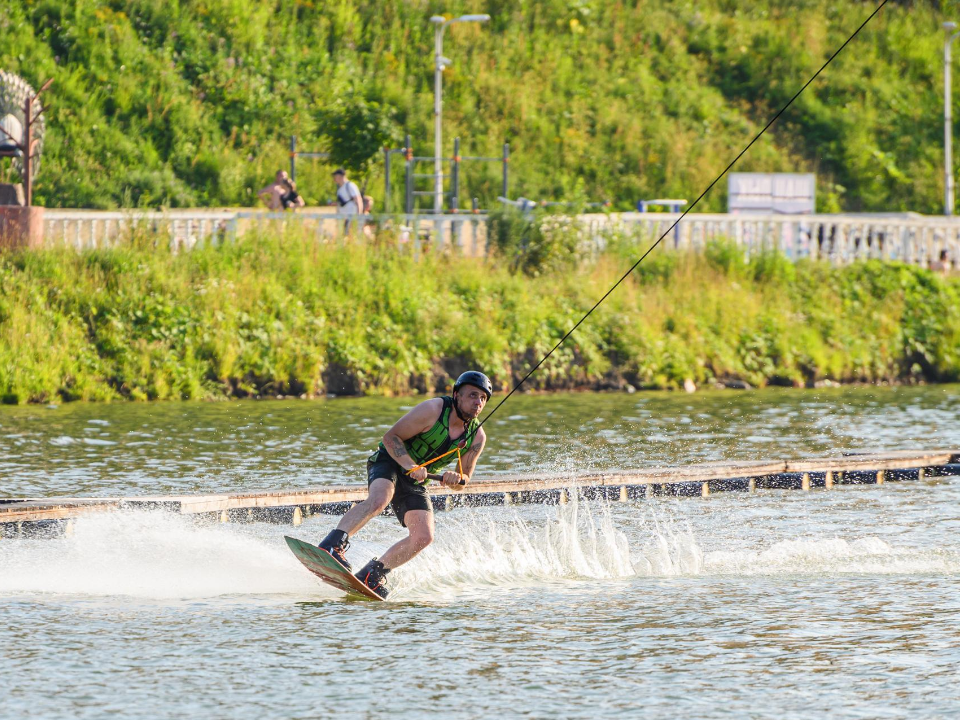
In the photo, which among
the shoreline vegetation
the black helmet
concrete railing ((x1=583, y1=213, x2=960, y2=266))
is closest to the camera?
the black helmet

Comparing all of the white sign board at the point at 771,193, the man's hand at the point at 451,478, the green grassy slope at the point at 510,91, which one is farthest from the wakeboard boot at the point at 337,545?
the white sign board at the point at 771,193

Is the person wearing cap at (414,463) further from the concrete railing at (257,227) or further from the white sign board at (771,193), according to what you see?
the white sign board at (771,193)

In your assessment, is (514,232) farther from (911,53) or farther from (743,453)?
(911,53)

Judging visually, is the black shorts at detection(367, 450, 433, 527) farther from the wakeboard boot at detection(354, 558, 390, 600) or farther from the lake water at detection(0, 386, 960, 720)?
the lake water at detection(0, 386, 960, 720)

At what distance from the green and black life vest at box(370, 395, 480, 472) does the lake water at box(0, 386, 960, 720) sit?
0.89m

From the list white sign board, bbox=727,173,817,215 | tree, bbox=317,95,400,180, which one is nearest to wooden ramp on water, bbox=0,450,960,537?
white sign board, bbox=727,173,817,215

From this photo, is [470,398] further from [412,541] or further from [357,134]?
[357,134]

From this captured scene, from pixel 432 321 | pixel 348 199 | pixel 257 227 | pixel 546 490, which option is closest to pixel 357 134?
pixel 348 199

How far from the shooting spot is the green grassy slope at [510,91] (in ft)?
130

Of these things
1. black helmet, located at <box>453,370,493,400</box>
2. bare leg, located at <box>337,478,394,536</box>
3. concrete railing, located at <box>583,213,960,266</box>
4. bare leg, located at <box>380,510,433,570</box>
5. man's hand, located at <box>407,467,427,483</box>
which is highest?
concrete railing, located at <box>583,213,960,266</box>

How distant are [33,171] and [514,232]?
1089cm

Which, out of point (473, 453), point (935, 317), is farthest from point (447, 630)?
point (935, 317)

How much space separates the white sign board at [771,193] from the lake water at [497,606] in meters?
18.5

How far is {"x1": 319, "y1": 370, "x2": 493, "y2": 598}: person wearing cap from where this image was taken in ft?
35.0
